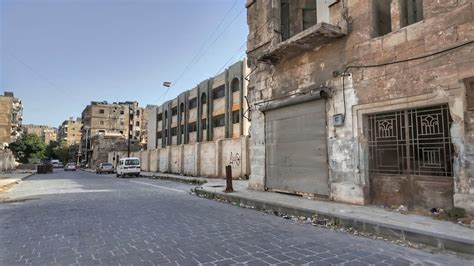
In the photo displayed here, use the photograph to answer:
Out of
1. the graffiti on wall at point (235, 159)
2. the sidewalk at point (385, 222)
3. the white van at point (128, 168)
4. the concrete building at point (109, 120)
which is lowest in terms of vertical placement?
the sidewalk at point (385, 222)

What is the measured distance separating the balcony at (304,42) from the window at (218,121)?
21934 millimetres

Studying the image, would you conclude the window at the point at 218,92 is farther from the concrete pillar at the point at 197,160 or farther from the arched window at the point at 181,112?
the arched window at the point at 181,112

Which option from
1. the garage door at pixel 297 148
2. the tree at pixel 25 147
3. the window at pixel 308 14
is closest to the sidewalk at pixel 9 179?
the garage door at pixel 297 148

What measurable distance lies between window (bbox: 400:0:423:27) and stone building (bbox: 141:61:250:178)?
15.4m

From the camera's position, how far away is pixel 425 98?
7.52 metres

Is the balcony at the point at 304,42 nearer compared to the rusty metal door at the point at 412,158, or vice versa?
the rusty metal door at the point at 412,158

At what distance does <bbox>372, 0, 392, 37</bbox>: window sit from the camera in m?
9.29

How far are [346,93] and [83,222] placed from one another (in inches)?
311

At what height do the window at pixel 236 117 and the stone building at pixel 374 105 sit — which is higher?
the window at pixel 236 117

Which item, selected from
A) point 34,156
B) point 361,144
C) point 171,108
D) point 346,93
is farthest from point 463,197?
point 34,156

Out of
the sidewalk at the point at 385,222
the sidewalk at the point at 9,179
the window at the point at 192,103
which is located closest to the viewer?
the sidewalk at the point at 385,222

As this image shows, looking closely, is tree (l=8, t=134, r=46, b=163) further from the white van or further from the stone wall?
the white van

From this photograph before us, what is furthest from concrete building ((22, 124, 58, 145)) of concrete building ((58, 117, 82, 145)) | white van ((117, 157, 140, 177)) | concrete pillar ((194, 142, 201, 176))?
concrete pillar ((194, 142, 201, 176))

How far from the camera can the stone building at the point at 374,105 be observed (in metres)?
7.05
